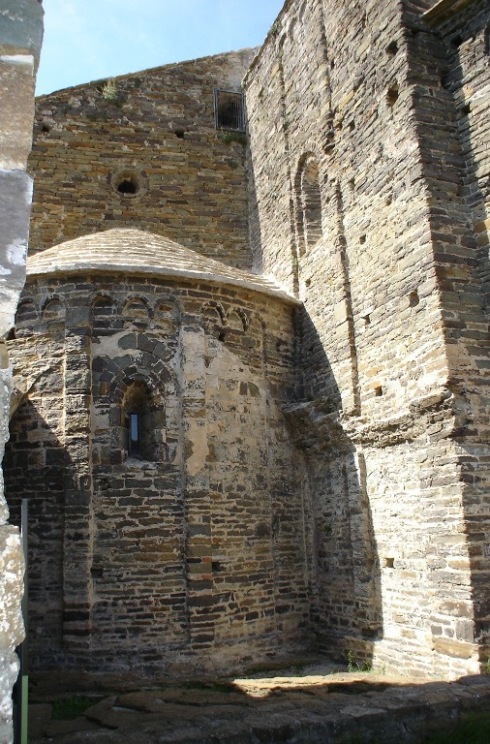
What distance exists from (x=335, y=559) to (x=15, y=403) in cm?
478

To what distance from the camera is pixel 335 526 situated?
31.2 feet

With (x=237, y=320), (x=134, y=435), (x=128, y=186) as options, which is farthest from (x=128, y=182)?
(x=134, y=435)

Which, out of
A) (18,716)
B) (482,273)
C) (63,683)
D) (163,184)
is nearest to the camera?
(18,716)

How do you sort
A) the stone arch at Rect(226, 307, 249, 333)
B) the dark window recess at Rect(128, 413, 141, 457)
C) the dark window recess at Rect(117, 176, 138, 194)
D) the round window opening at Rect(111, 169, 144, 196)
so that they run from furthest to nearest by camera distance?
1. the dark window recess at Rect(117, 176, 138, 194)
2. the round window opening at Rect(111, 169, 144, 196)
3. the stone arch at Rect(226, 307, 249, 333)
4. the dark window recess at Rect(128, 413, 141, 457)

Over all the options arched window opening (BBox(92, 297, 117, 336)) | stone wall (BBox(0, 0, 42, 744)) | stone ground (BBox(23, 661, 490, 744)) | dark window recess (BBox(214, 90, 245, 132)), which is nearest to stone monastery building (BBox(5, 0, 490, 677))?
arched window opening (BBox(92, 297, 117, 336))

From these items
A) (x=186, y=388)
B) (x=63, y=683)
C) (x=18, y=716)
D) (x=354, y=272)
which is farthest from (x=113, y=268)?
(x=18, y=716)

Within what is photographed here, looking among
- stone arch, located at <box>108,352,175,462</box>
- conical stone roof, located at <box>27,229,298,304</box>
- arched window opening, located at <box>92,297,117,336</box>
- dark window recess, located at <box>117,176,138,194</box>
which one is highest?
dark window recess, located at <box>117,176,138,194</box>

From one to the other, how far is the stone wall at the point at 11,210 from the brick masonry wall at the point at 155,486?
6718 millimetres

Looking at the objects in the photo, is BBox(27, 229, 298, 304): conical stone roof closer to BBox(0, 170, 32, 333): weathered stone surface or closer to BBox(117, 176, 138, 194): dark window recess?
BBox(117, 176, 138, 194): dark window recess

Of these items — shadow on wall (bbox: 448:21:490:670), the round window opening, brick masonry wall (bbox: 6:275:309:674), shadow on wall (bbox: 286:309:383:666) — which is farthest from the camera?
the round window opening

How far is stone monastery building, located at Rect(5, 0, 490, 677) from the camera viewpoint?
25.7 ft

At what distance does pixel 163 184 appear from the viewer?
14.0 meters

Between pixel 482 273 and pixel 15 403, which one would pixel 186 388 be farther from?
pixel 482 273

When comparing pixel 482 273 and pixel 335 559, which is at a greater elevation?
pixel 482 273
